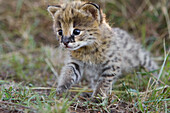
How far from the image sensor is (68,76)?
407 centimetres

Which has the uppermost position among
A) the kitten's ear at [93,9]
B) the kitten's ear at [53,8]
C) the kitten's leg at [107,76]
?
the kitten's ear at [53,8]

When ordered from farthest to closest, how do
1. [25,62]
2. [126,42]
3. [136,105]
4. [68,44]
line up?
[25,62] < [126,42] < [68,44] < [136,105]

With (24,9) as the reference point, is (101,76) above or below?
below

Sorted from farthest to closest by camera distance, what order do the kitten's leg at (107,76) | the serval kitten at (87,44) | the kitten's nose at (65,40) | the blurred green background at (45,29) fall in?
the blurred green background at (45,29)
the kitten's leg at (107,76)
the serval kitten at (87,44)
the kitten's nose at (65,40)

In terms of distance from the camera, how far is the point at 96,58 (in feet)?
13.8

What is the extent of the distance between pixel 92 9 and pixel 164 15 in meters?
3.42

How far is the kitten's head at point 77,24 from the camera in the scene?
3.74 metres

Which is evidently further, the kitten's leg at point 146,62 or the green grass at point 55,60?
the kitten's leg at point 146,62

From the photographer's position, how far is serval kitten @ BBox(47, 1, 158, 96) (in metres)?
3.78

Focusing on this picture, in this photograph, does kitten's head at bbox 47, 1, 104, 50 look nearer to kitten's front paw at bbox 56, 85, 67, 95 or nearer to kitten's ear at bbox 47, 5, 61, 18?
kitten's ear at bbox 47, 5, 61, 18

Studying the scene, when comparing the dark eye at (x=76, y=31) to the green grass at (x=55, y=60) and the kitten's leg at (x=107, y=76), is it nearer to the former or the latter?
the kitten's leg at (x=107, y=76)

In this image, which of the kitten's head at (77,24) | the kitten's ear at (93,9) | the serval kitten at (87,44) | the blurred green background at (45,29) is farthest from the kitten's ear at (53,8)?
the blurred green background at (45,29)

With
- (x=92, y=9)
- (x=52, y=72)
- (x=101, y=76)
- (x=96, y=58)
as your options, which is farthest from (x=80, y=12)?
(x=52, y=72)

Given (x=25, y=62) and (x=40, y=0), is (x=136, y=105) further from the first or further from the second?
(x=40, y=0)
